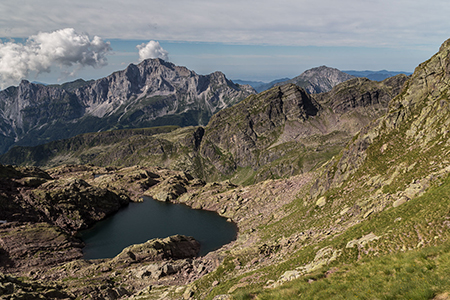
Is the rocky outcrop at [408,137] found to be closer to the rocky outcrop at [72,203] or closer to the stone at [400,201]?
the stone at [400,201]

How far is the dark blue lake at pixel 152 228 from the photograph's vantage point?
4741 inches

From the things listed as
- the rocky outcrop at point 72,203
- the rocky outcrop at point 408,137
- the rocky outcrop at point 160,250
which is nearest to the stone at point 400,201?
the rocky outcrop at point 408,137

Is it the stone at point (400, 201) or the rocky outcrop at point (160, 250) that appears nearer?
the stone at point (400, 201)

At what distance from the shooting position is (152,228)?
144750 millimetres

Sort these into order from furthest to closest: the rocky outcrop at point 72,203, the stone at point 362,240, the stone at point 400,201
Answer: the rocky outcrop at point 72,203 → the stone at point 400,201 → the stone at point 362,240

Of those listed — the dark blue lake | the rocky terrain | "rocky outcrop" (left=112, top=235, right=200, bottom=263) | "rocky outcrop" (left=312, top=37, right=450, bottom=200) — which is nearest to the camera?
the rocky terrain

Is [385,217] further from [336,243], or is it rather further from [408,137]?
[408,137]

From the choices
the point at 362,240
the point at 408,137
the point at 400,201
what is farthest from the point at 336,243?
the point at 408,137

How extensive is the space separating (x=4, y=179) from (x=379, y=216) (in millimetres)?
182633

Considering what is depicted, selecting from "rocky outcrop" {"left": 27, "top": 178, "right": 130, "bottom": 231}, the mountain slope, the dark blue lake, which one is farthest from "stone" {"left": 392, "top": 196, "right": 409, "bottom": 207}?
"rocky outcrop" {"left": 27, "top": 178, "right": 130, "bottom": 231}

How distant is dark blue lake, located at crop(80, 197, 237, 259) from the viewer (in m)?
120

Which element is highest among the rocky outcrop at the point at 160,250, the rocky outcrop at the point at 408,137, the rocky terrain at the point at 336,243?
the rocky outcrop at the point at 408,137

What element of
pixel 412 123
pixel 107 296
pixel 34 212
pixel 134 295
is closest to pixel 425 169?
pixel 412 123

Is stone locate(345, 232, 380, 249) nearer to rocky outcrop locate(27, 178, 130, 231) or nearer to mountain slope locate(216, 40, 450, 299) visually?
mountain slope locate(216, 40, 450, 299)
